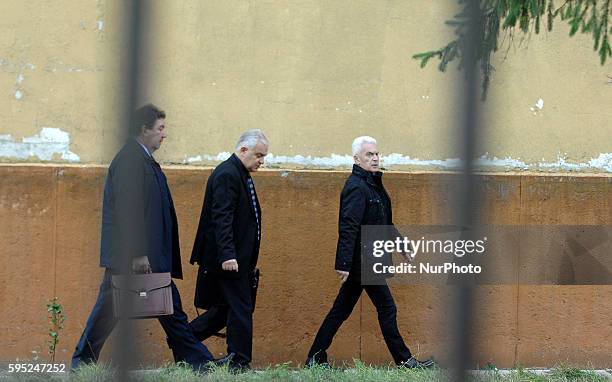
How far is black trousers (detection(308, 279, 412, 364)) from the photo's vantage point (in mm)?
6090

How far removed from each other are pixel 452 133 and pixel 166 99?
440 cm

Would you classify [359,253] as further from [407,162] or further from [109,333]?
[109,333]

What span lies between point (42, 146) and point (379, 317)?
232 cm

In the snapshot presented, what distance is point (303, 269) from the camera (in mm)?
6590

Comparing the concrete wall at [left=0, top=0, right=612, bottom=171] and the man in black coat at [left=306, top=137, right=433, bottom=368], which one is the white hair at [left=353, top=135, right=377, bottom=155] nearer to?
the man in black coat at [left=306, top=137, right=433, bottom=368]

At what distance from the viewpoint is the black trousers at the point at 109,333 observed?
205 inches

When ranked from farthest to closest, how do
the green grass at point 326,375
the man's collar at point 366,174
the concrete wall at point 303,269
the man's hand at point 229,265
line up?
1. the concrete wall at point 303,269
2. the man's collar at point 366,174
3. the man's hand at point 229,265
4. the green grass at point 326,375

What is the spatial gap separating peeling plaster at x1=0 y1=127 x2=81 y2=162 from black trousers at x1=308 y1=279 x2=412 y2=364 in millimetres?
1841

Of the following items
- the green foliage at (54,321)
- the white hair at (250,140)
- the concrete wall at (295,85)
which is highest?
the concrete wall at (295,85)

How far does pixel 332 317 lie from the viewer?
6.18 m

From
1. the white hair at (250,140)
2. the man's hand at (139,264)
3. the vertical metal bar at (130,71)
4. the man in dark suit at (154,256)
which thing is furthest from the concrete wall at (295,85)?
the vertical metal bar at (130,71)

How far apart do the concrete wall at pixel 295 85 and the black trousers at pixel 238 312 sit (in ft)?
3.84

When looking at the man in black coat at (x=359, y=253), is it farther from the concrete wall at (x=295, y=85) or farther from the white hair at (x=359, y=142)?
the concrete wall at (x=295, y=85)

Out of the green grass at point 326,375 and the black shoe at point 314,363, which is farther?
the black shoe at point 314,363
